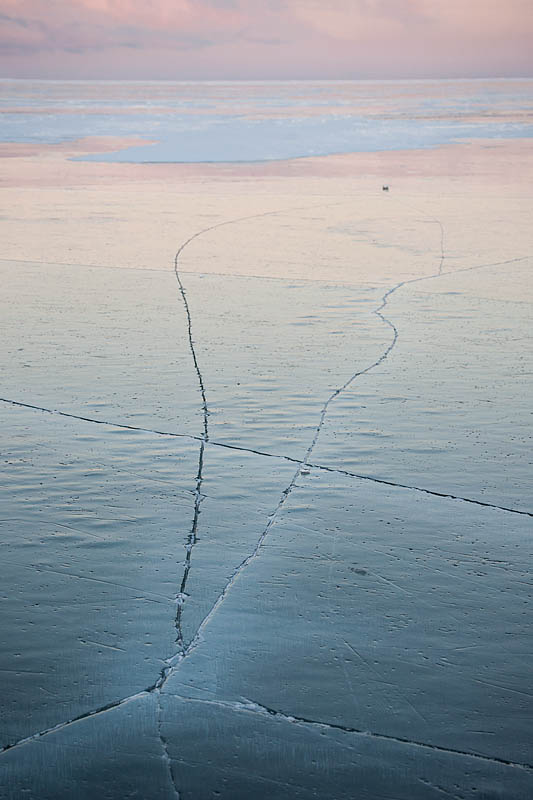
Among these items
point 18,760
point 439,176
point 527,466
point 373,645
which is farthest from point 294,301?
point 439,176

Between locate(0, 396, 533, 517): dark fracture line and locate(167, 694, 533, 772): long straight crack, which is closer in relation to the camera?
locate(167, 694, 533, 772): long straight crack

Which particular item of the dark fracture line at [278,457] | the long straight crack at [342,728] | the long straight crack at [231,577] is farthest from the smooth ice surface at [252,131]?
the long straight crack at [342,728]

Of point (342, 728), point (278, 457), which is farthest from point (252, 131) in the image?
point (342, 728)

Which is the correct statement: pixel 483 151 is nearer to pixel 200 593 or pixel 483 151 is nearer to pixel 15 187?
pixel 15 187

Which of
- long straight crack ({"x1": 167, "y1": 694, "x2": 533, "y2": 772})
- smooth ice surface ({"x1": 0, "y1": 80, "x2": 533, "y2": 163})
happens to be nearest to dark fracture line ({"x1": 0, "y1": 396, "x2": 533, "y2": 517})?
long straight crack ({"x1": 167, "y1": 694, "x2": 533, "y2": 772})

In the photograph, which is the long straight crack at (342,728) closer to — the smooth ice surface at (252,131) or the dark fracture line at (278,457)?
the dark fracture line at (278,457)

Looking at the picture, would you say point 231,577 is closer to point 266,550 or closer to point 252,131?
point 266,550

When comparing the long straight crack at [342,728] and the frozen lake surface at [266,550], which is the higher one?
the long straight crack at [342,728]

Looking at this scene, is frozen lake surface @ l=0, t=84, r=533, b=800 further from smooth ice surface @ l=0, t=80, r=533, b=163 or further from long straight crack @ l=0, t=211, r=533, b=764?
smooth ice surface @ l=0, t=80, r=533, b=163

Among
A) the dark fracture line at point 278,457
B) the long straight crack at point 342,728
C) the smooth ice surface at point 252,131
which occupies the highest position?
the long straight crack at point 342,728
